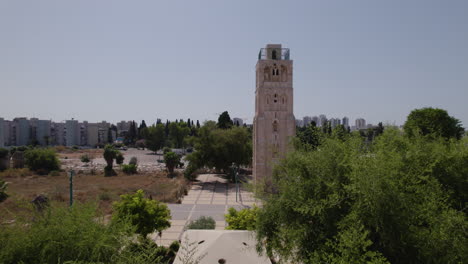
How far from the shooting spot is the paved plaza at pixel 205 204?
1534cm

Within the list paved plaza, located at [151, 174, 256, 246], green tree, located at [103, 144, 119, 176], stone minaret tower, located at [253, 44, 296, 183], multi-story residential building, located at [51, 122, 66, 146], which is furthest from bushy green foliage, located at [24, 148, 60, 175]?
multi-story residential building, located at [51, 122, 66, 146]

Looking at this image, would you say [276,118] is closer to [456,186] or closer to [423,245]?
[456,186]

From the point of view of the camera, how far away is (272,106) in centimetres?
2098

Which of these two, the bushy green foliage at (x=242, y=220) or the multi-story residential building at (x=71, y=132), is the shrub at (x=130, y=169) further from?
the multi-story residential building at (x=71, y=132)

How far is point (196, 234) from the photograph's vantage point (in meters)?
11.0

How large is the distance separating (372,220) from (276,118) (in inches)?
586

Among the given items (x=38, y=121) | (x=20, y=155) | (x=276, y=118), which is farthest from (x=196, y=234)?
(x=38, y=121)

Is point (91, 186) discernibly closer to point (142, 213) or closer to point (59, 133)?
point (142, 213)

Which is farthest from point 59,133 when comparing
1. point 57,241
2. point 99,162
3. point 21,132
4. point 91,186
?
point 57,241

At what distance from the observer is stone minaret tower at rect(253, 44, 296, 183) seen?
822 inches

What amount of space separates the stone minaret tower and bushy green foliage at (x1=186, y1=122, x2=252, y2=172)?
753 cm

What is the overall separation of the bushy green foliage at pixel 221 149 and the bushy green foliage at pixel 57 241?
2248cm

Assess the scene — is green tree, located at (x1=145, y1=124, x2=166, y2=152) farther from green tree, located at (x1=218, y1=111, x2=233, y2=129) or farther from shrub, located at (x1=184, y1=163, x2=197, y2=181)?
shrub, located at (x1=184, y1=163, x2=197, y2=181)

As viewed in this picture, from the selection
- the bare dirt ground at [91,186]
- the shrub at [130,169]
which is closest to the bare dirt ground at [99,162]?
the shrub at [130,169]
